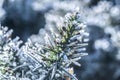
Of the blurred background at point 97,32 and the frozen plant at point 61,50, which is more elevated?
the blurred background at point 97,32

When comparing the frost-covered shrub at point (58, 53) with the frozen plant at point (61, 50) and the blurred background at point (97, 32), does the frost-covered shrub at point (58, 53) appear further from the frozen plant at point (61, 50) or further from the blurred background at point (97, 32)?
the blurred background at point (97, 32)

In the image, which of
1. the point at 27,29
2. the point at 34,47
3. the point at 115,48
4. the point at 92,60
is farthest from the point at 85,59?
the point at 34,47

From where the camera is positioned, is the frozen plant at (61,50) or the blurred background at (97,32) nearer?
the frozen plant at (61,50)

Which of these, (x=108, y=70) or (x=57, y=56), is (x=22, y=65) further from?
(x=108, y=70)

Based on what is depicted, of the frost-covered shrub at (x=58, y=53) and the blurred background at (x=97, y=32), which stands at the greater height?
the blurred background at (x=97, y=32)

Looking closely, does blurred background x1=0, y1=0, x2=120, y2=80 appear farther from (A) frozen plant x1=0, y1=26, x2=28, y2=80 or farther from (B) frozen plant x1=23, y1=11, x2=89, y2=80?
(B) frozen plant x1=23, y1=11, x2=89, y2=80

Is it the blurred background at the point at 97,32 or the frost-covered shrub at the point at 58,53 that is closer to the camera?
the frost-covered shrub at the point at 58,53

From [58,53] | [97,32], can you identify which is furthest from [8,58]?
[97,32]

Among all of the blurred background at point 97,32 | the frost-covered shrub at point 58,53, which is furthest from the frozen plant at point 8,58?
the blurred background at point 97,32

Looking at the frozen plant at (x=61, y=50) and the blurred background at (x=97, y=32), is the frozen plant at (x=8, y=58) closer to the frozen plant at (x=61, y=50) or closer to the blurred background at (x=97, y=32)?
the frozen plant at (x=61, y=50)
